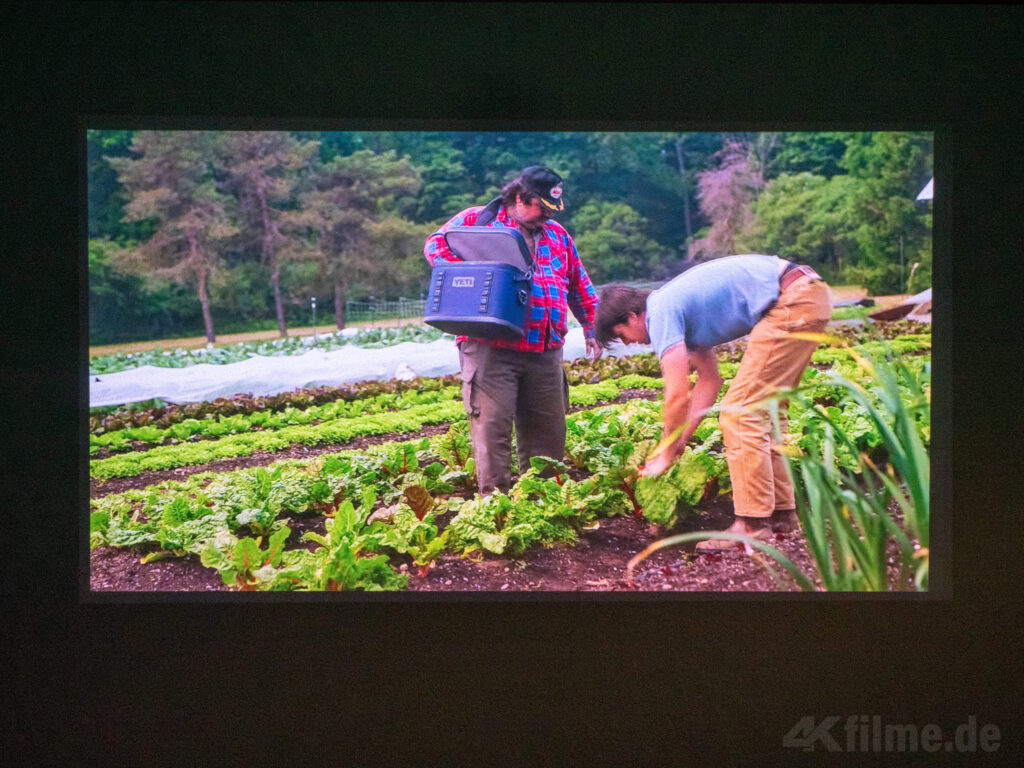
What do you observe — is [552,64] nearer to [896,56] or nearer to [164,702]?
[896,56]

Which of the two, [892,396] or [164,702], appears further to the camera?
[164,702]

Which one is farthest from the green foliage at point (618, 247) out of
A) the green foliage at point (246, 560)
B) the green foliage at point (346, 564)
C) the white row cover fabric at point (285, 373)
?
the green foliage at point (246, 560)

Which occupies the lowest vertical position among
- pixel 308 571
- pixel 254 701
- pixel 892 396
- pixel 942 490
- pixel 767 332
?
pixel 254 701

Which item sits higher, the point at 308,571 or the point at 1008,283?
the point at 1008,283

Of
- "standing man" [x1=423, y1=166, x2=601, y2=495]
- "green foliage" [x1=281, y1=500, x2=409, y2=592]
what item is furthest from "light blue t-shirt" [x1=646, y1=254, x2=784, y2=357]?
"green foliage" [x1=281, y1=500, x2=409, y2=592]

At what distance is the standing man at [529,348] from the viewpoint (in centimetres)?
273

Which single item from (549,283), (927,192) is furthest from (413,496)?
(927,192)

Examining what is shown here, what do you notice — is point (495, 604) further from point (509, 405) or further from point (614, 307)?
point (614, 307)

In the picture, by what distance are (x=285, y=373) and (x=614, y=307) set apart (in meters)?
1.02

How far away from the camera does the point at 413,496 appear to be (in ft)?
9.14

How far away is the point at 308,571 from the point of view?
2.73m

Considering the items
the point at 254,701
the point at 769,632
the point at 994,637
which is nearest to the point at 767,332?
the point at 769,632

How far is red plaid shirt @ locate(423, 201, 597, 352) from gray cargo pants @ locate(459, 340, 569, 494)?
43 millimetres

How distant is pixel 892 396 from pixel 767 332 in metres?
0.39
